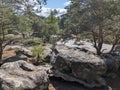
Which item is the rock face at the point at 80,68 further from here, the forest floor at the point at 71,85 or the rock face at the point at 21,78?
the rock face at the point at 21,78

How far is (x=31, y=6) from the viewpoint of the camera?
20609 millimetres

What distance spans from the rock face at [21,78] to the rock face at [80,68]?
213 centimetres

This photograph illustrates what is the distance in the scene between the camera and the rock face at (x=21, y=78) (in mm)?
12492

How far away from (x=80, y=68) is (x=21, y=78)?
4.33 metres

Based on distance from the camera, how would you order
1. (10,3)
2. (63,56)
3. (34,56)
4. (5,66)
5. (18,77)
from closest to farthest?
(18,77) < (5,66) < (63,56) < (10,3) < (34,56)

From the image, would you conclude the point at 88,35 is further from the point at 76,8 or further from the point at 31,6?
the point at 31,6

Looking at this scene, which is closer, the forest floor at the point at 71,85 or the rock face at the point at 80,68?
the rock face at the point at 80,68

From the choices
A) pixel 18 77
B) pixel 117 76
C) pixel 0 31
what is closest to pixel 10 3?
pixel 0 31

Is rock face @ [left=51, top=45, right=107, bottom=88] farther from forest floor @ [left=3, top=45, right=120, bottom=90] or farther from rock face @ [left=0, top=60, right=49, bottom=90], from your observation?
rock face @ [left=0, top=60, right=49, bottom=90]

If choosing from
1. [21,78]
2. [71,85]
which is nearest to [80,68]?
A: [71,85]

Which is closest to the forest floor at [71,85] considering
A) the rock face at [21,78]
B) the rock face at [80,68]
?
the rock face at [80,68]

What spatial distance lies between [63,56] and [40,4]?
6.04 metres

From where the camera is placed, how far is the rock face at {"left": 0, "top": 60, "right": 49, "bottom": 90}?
41.0 ft

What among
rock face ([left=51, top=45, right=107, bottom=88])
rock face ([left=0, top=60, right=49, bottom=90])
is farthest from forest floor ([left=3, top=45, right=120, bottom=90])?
rock face ([left=0, top=60, right=49, bottom=90])
